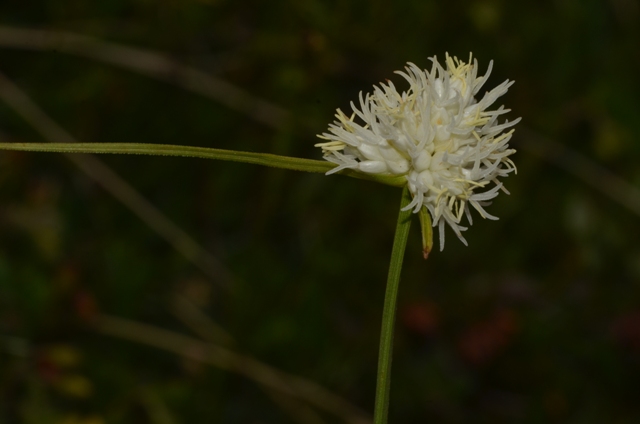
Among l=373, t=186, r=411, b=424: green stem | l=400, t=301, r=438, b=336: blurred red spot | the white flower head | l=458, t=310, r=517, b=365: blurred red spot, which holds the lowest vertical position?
l=373, t=186, r=411, b=424: green stem

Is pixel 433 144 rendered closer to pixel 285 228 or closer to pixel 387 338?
pixel 387 338

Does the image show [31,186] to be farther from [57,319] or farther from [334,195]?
[334,195]

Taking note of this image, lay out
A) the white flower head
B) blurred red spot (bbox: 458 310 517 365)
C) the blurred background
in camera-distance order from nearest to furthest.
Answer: the white flower head, the blurred background, blurred red spot (bbox: 458 310 517 365)

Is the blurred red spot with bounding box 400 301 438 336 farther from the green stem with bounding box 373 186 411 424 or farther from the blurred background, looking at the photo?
the green stem with bounding box 373 186 411 424

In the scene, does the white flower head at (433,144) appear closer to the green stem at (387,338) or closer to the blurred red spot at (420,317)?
the green stem at (387,338)

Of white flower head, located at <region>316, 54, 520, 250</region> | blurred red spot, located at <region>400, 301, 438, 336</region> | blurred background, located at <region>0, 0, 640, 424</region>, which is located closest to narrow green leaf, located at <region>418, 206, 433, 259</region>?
white flower head, located at <region>316, 54, 520, 250</region>

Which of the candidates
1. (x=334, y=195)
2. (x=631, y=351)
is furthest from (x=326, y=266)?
(x=631, y=351)

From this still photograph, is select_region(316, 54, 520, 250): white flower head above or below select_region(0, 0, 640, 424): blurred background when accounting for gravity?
below
